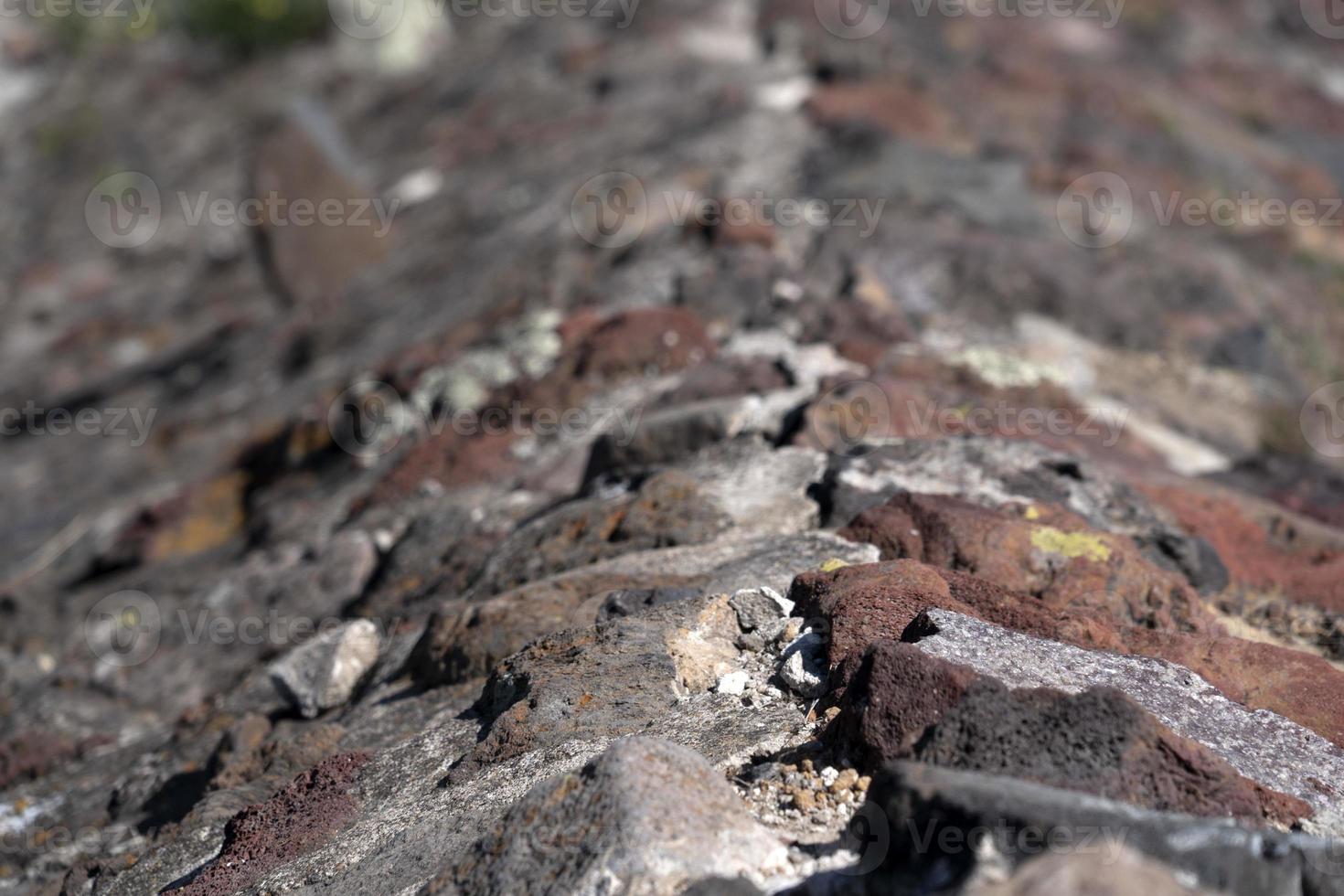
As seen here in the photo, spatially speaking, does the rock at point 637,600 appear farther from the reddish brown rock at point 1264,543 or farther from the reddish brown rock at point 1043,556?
the reddish brown rock at point 1264,543

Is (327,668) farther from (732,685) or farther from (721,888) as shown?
(721,888)

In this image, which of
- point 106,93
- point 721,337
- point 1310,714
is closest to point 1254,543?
point 1310,714

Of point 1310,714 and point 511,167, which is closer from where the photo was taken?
point 1310,714

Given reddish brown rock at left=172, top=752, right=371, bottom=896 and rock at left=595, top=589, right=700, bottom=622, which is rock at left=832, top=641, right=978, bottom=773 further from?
reddish brown rock at left=172, top=752, right=371, bottom=896

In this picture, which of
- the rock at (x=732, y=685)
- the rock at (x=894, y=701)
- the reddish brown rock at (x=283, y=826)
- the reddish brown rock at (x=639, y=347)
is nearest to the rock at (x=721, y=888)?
the rock at (x=894, y=701)

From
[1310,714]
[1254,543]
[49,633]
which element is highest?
[1310,714]

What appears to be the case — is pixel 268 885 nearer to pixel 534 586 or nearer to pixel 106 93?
pixel 534 586

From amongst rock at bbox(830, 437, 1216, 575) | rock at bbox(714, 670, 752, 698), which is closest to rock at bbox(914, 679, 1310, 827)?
rock at bbox(714, 670, 752, 698)
